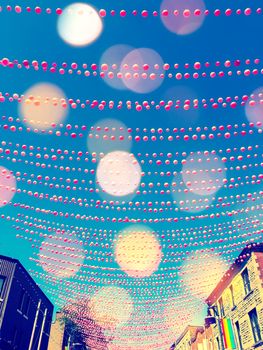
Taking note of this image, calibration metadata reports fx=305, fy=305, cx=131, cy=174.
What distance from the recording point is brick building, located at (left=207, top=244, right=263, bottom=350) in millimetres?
16344

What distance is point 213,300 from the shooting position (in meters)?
24.7

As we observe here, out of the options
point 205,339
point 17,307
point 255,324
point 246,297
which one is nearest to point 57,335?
point 17,307

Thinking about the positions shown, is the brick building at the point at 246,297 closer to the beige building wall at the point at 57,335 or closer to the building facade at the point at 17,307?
the building facade at the point at 17,307

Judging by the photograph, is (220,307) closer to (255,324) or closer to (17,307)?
(255,324)

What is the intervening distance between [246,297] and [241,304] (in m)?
1.16

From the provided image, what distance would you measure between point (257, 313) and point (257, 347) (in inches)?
69.0

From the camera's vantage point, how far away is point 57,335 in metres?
36.7

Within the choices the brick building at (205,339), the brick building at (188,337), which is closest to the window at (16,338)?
the brick building at (205,339)

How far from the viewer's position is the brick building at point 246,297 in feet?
53.6

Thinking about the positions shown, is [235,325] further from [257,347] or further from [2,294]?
[2,294]

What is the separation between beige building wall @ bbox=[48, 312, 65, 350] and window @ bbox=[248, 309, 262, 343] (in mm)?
26267

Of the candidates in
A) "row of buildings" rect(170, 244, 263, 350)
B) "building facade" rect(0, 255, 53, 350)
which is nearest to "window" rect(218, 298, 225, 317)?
"row of buildings" rect(170, 244, 263, 350)

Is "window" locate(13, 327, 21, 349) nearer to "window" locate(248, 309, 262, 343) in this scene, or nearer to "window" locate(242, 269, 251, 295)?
"window" locate(248, 309, 262, 343)

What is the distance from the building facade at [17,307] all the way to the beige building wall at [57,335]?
11.6 meters
